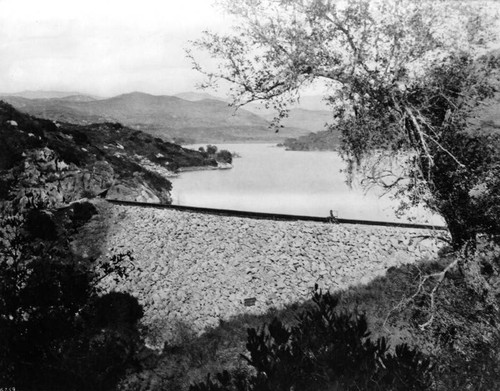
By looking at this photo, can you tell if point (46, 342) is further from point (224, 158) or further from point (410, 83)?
point (224, 158)

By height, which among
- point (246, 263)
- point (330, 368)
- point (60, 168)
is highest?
point (60, 168)

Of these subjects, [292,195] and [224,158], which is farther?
[224,158]

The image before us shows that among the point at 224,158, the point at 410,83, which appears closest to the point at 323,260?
the point at 410,83

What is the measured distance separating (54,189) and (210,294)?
1704 centimetres

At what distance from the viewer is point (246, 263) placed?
18.2m

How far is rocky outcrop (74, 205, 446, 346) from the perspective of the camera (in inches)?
671

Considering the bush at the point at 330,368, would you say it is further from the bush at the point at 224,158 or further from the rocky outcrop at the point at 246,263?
the bush at the point at 224,158

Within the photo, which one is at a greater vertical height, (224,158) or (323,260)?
(224,158)

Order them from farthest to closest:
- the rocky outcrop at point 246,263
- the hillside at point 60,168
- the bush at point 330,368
Answer: the hillside at point 60,168, the rocky outcrop at point 246,263, the bush at point 330,368

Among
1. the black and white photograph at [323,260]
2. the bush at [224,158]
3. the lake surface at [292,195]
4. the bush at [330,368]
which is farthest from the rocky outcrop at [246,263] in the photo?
the bush at [224,158]

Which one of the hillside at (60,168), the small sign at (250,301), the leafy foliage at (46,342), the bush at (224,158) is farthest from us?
the bush at (224,158)

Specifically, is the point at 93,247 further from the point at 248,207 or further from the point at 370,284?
the point at 370,284

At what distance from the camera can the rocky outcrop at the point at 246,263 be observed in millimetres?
17047

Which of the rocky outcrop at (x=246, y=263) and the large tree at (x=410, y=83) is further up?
the large tree at (x=410, y=83)
